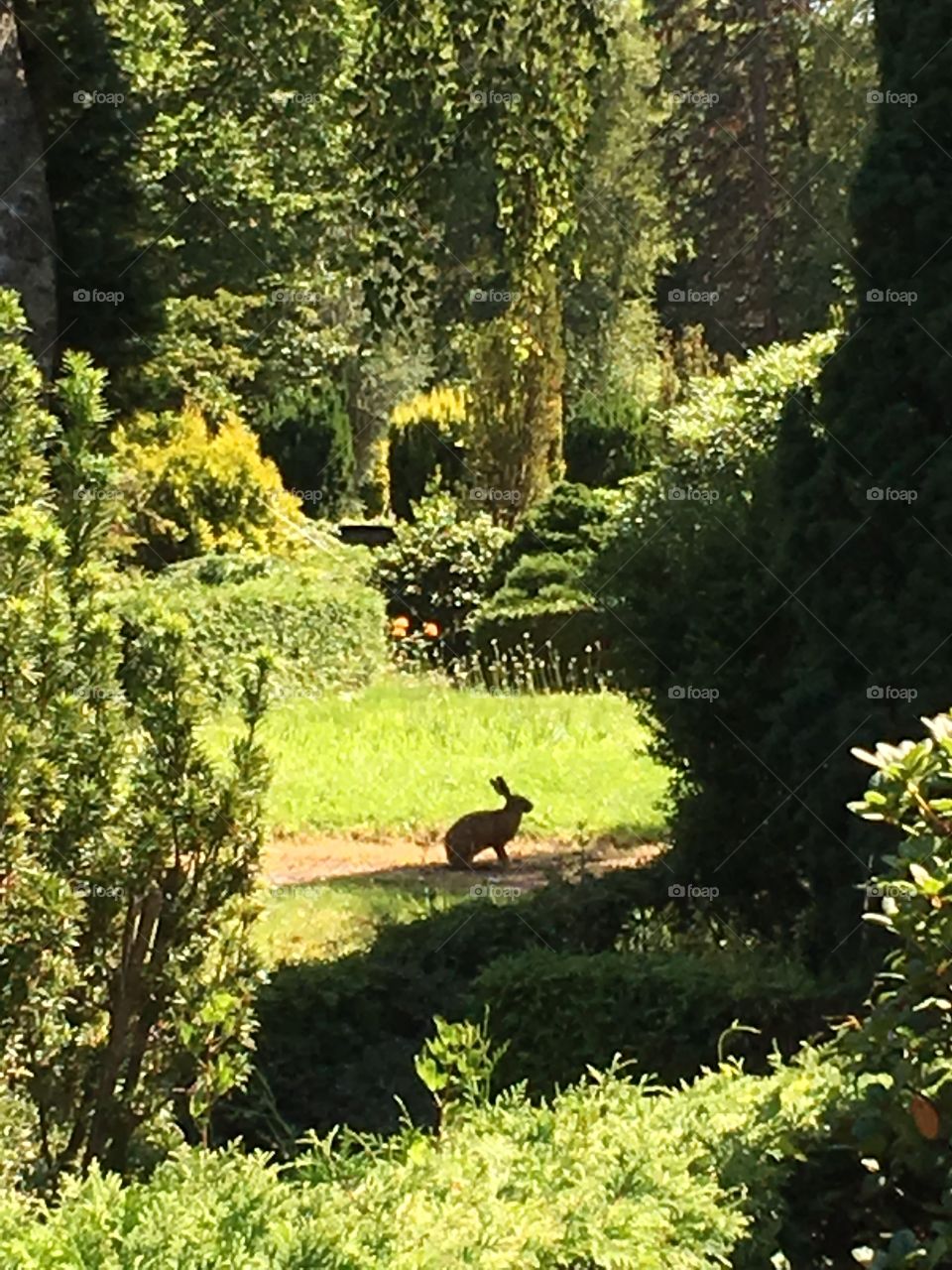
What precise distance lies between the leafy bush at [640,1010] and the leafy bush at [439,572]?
12.0 meters

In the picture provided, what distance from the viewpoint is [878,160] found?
6031 mm

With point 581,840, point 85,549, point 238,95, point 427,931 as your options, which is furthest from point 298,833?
point 238,95

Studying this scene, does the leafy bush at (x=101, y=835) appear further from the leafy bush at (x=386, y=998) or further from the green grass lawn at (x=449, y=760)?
the green grass lawn at (x=449, y=760)

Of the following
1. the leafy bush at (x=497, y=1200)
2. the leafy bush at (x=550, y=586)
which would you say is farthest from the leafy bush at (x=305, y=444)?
the leafy bush at (x=497, y=1200)

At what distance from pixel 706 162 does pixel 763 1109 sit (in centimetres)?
3024

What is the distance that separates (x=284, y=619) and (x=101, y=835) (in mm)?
11475

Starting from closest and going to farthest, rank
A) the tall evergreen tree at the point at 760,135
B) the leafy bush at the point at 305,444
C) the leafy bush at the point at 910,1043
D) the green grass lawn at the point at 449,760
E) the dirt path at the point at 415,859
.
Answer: the leafy bush at the point at 910,1043, the dirt path at the point at 415,859, the green grass lawn at the point at 449,760, the tall evergreen tree at the point at 760,135, the leafy bush at the point at 305,444

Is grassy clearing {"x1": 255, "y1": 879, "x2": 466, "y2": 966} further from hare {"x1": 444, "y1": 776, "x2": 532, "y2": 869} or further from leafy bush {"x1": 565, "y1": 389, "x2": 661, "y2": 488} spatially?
leafy bush {"x1": 565, "y1": 389, "x2": 661, "y2": 488}

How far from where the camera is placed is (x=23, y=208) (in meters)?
13.8

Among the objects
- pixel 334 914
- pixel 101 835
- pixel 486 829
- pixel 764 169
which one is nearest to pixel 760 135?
pixel 764 169

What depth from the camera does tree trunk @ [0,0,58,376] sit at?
1341 centimetres

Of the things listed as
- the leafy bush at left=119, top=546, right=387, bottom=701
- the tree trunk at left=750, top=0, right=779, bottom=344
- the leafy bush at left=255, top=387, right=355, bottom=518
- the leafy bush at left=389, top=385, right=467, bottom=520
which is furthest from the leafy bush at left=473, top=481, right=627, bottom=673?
the leafy bush at left=255, top=387, right=355, bottom=518

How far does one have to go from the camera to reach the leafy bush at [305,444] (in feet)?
104

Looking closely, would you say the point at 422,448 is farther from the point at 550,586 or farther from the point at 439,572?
the point at 550,586
